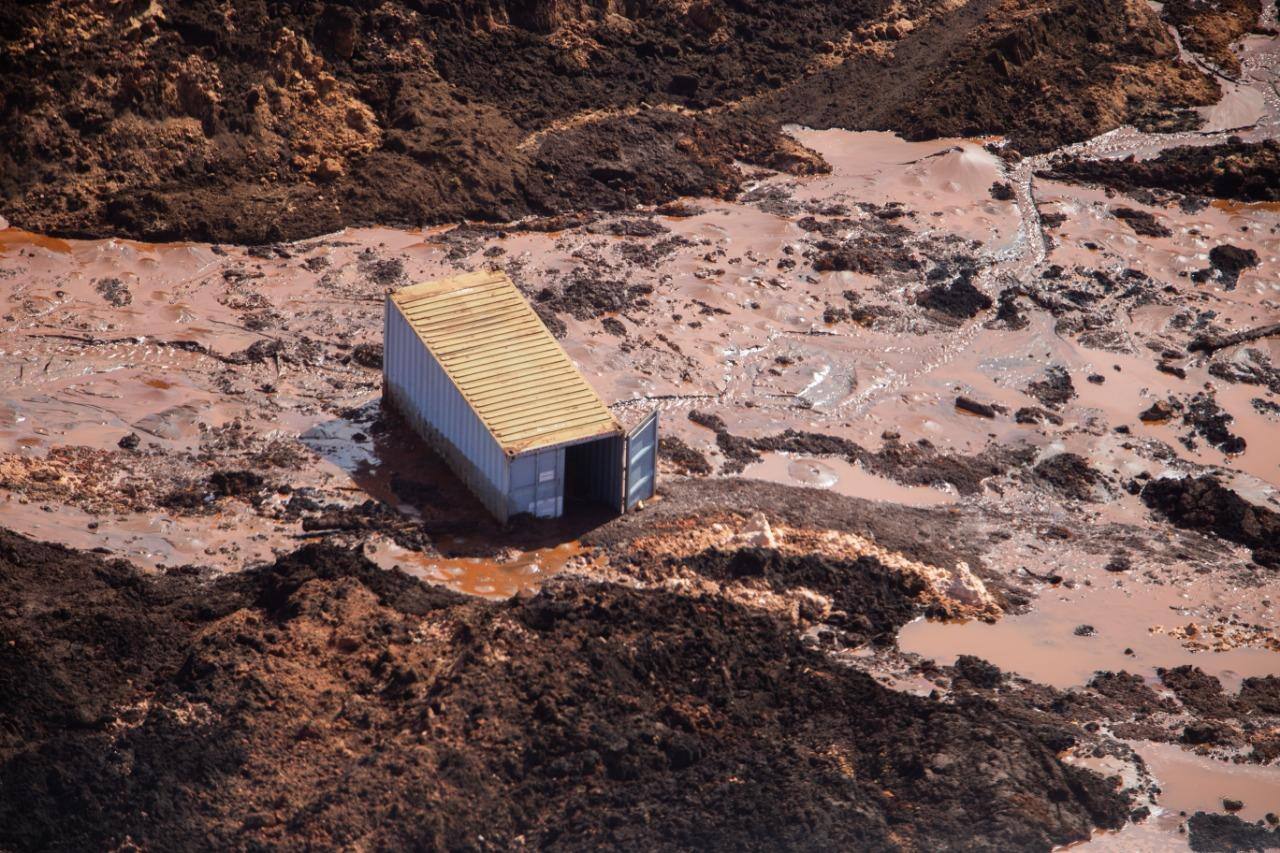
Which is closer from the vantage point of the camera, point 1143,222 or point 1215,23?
point 1143,222

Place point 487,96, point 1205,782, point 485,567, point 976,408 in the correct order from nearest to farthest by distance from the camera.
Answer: point 1205,782 < point 485,567 < point 976,408 < point 487,96

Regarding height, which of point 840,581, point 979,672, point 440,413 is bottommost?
point 979,672

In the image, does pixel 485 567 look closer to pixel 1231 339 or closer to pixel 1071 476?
pixel 1071 476

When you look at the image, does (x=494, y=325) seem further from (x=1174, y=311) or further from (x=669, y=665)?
(x=1174, y=311)

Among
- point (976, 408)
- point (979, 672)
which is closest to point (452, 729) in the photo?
point (979, 672)

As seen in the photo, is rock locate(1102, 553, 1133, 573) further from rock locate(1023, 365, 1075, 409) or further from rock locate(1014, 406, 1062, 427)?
rock locate(1023, 365, 1075, 409)

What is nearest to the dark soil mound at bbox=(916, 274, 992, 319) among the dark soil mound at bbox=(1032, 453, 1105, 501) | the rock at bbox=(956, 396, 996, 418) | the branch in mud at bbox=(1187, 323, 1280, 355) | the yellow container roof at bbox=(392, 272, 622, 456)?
the rock at bbox=(956, 396, 996, 418)

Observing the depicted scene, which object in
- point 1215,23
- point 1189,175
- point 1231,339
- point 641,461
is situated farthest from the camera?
point 1215,23
